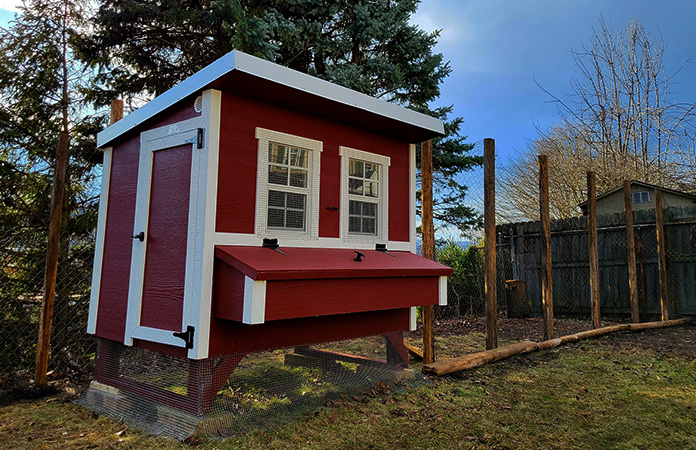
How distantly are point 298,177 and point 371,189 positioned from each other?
0.97m

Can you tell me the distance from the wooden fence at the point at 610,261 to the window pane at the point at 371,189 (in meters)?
6.55

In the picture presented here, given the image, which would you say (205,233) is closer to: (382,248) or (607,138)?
(382,248)

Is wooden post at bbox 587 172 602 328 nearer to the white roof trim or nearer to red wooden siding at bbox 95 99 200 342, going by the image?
the white roof trim

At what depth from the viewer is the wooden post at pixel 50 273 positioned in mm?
4238

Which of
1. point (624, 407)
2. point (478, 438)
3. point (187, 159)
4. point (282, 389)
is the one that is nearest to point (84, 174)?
point (187, 159)

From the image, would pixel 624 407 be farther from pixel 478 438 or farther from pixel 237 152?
pixel 237 152

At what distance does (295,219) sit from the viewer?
404 cm

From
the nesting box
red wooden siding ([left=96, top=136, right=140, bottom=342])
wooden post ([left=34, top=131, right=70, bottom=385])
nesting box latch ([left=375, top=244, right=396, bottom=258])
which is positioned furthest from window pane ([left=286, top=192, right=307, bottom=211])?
wooden post ([left=34, top=131, right=70, bottom=385])

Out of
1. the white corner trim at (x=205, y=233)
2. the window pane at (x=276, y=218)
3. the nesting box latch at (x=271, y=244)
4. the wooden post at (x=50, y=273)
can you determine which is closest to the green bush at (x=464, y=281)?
the window pane at (x=276, y=218)

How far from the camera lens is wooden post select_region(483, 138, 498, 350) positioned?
219 inches

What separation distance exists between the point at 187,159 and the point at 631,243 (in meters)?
8.30

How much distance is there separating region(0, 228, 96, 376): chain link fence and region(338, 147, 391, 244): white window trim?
3203 millimetres

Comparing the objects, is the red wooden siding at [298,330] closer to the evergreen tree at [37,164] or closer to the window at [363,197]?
the window at [363,197]

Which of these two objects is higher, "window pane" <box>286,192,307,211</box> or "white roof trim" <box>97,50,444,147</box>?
"white roof trim" <box>97,50,444,147</box>
